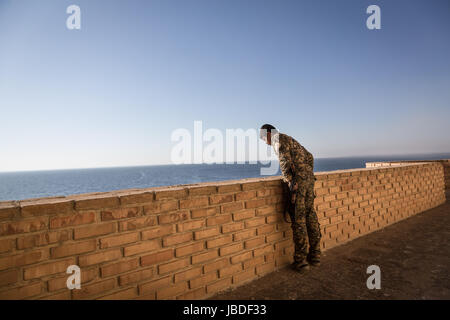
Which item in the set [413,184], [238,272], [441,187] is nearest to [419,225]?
[413,184]

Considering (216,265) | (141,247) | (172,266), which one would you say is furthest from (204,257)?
(141,247)

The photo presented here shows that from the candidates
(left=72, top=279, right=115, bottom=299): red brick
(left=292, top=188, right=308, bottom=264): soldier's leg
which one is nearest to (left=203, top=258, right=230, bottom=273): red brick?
(left=72, top=279, right=115, bottom=299): red brick

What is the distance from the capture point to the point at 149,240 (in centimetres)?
205

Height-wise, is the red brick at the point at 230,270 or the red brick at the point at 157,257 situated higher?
the red brick at the point at 157,257

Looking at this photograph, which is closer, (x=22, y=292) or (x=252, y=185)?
(x=22, y=292)

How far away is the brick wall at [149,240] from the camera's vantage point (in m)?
1.60

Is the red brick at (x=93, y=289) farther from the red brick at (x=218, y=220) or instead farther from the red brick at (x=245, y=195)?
the red brick at (x=245, y=195)

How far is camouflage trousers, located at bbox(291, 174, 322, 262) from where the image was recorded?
2.91m

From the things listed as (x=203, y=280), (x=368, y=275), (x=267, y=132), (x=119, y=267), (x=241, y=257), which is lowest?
(x=368, y=275)

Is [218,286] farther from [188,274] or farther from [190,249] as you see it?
[190,249]

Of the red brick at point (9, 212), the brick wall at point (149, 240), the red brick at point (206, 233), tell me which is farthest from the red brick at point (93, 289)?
the red brick at point (206, 233)

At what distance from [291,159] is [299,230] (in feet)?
2.91

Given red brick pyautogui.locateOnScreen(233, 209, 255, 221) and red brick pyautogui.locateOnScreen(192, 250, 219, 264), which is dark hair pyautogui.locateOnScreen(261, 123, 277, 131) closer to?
red brick pyautogui.locateOnScreen(233, 209, 255, 221)

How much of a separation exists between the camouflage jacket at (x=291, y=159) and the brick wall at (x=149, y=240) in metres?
0.22
